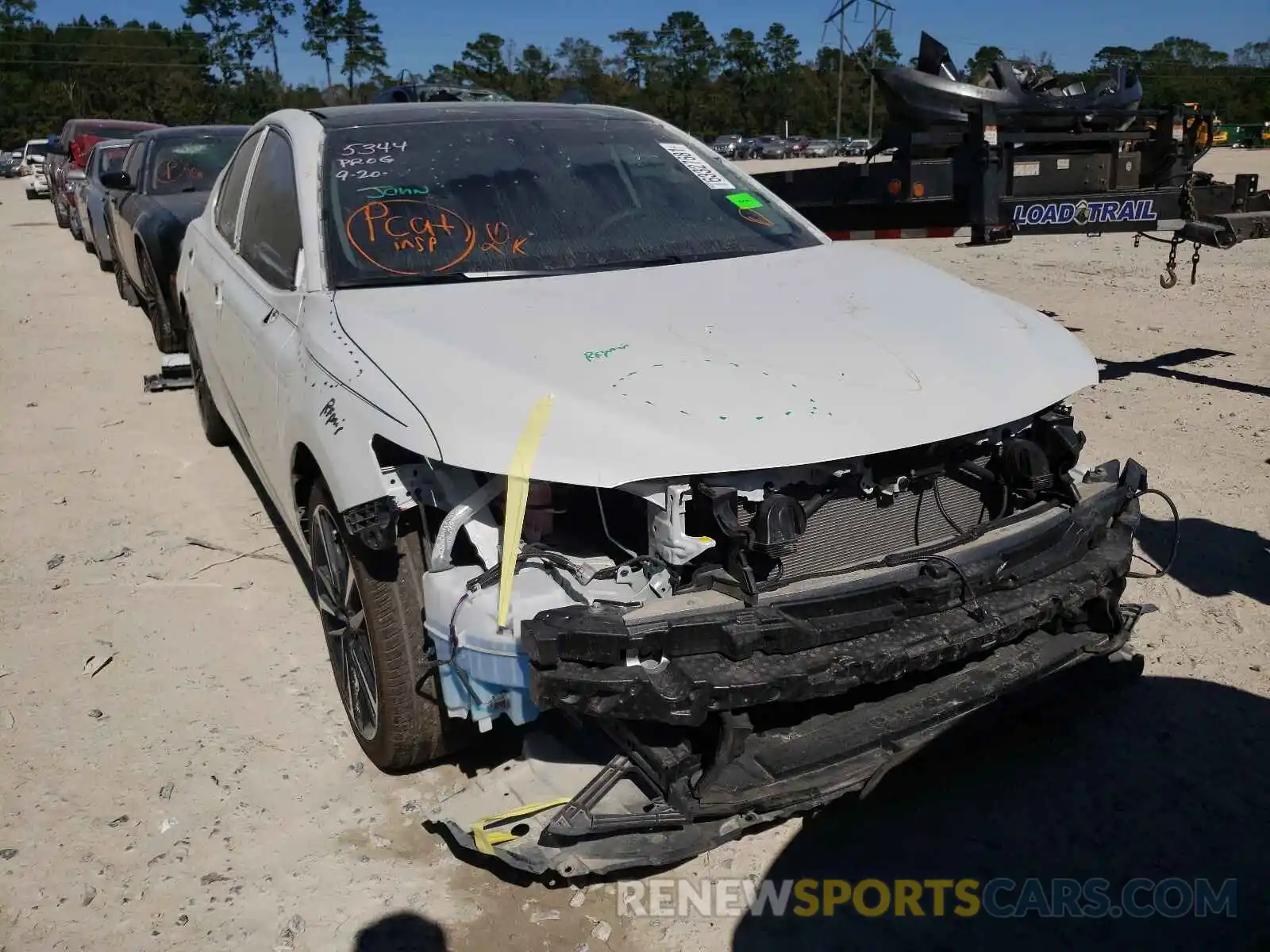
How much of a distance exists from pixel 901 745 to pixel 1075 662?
80 cm

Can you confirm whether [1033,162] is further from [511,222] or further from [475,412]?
[475,412]

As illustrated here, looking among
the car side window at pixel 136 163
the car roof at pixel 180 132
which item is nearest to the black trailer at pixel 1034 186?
the car roof at pixel 180 132

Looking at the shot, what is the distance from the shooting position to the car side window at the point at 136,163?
902cm

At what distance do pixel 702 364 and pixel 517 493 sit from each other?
0.60m

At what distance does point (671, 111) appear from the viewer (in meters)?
91.5

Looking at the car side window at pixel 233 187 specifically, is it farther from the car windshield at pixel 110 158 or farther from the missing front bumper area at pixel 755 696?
the car windshield at pixel 110 158

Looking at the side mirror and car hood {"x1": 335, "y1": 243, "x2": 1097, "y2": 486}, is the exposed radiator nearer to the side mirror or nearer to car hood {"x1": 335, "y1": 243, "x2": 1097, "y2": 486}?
car hood {"x1": 335, "y1": 243, "x2": 1097, "y2": 486}

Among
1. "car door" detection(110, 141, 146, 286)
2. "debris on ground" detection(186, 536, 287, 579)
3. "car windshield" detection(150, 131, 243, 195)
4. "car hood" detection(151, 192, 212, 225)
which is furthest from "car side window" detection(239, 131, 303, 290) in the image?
"car windshield" detection(150, 131, 243, 195)

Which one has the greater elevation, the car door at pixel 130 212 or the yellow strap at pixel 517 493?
the car door at pixel 130 212

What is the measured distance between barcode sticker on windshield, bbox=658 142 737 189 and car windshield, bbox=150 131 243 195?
234 inches

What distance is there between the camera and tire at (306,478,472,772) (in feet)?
9.04

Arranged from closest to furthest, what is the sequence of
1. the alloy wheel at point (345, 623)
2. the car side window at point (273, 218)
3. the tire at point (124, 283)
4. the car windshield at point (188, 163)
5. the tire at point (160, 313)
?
the alloy wheel at point (345, 623)
the car side window at point (273, 218)
the tire at point (160, 313)
the car windshield at point (188, 163)
the tire at point (124, 283)

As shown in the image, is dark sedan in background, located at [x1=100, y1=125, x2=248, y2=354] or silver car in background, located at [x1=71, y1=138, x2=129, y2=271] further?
silver car in background, located at [x1=71, y1=138, x2=129, y2=271]

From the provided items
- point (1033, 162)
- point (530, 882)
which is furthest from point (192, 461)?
point (1033, 162)
